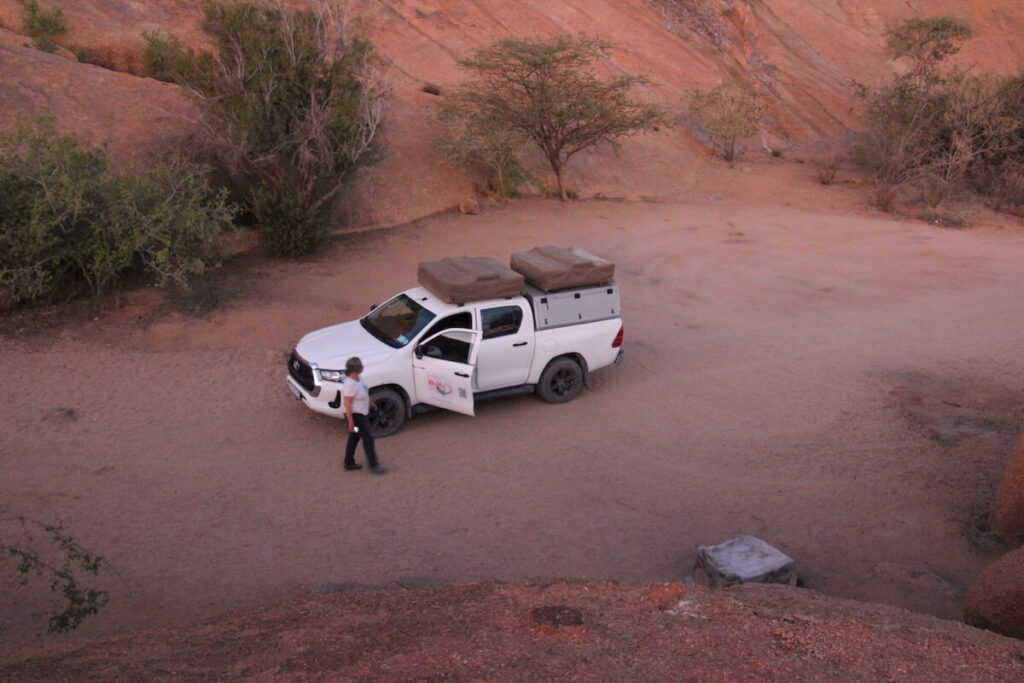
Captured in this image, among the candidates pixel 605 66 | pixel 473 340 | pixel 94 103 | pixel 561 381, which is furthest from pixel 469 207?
pixel 605 66

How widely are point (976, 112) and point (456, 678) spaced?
91.8 feet

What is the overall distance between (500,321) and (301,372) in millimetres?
2626

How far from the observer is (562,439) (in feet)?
34.7

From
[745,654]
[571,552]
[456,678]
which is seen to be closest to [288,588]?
[571,552]

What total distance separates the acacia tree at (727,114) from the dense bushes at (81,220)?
65.3ft

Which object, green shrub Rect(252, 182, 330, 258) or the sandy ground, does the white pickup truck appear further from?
green shrub Rect(252, 182, 330, 258)

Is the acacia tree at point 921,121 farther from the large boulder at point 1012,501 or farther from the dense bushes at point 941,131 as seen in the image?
the large boulder at point 1012,501

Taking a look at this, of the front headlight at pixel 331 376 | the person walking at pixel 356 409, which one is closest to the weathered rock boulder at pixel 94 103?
the front headlight at pixel 331 376

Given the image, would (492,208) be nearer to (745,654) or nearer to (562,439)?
(562,439)

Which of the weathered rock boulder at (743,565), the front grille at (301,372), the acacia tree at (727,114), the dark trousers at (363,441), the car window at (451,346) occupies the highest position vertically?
the acacia tree at (727,114)

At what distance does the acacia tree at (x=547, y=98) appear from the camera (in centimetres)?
2311

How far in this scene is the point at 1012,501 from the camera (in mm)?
8375

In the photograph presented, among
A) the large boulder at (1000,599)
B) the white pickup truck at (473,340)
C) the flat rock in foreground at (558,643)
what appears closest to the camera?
the flat rock in foreground at (558,643)

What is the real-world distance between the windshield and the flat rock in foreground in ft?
15.4
